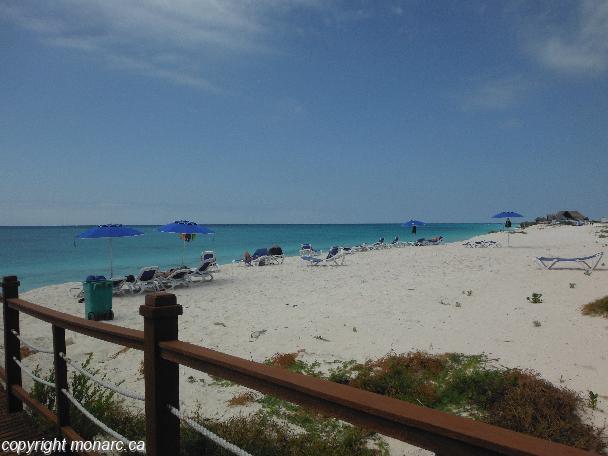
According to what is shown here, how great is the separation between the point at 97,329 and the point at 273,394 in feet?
4.17

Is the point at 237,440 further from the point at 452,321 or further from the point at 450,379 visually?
the point at 452,321

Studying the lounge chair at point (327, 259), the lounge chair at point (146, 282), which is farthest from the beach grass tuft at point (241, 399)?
the lounge chair at point (327, 259)

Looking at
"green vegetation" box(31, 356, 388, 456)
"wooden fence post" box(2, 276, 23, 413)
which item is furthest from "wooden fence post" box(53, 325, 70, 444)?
"wooden fence post" box(2, 276, 23, 413)

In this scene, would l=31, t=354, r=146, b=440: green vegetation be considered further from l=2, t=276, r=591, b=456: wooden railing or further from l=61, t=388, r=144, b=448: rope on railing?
l=61, t=388, r=144, b=448: rope on railing

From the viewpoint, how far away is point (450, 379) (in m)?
4.39

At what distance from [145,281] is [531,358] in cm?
911

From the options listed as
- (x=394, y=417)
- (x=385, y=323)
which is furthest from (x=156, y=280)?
(x=394, y=417)

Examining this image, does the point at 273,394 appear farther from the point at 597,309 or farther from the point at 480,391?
the point at 597,309

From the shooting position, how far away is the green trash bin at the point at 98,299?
827cm

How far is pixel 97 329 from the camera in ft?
6.93

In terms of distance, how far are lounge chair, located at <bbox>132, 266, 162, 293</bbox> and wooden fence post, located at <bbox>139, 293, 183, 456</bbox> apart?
32.9 feet

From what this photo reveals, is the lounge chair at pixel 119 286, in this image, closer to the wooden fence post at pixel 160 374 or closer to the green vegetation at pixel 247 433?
the green vegetation at pixel 247 433

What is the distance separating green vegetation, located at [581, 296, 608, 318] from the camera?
21.4 feet

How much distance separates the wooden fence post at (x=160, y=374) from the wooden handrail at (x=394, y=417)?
407 millimetres
